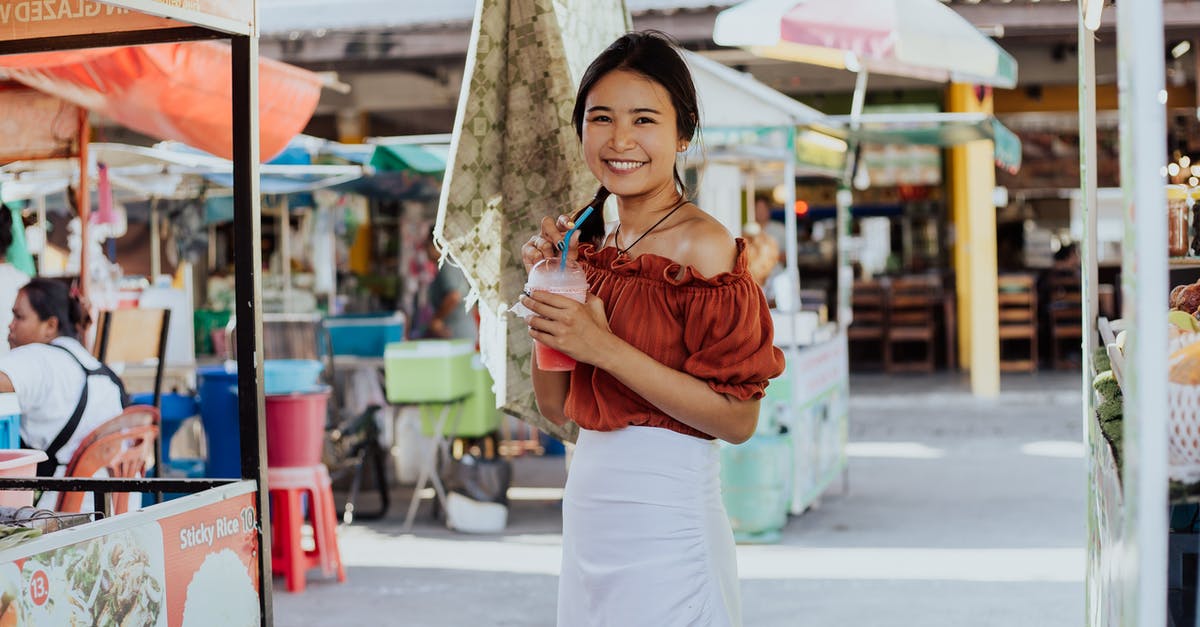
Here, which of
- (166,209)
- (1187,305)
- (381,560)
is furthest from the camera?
(166,209)

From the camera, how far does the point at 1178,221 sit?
127 inches

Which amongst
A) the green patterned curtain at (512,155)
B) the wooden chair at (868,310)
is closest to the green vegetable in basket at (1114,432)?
the green patterned curtain at (512,155)

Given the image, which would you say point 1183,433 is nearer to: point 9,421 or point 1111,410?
point 1111,410

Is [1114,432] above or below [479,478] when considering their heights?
above

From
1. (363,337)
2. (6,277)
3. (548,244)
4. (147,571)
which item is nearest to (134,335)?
(6,277)

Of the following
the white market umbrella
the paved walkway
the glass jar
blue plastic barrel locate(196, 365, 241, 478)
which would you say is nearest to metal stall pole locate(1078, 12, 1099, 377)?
the glass jar

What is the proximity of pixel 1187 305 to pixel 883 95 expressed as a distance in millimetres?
14725

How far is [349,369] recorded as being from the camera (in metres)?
8.97

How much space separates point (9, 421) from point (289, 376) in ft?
5.73

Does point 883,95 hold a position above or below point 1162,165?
above

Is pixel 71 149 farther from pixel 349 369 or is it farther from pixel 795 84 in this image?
pixel 795 84

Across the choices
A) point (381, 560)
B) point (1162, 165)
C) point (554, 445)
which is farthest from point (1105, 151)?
point (1162, 165)

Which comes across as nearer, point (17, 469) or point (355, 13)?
point (17, 469)

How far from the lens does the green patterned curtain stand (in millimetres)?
3082
